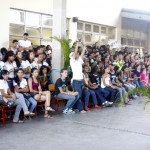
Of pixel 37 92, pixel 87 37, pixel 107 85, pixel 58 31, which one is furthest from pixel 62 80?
pixel 87 37

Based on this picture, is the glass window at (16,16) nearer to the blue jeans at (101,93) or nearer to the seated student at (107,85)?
the seated student at (107,85)

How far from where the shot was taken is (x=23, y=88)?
748cm

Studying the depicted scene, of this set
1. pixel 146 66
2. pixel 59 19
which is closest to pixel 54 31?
pixel 59 19

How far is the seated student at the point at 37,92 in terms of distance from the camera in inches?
300

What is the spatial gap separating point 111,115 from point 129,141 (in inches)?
105

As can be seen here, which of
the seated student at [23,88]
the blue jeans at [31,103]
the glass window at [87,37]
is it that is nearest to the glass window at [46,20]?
the glass window at [87,37]

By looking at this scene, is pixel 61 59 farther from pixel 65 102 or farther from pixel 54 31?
pixel 65 102

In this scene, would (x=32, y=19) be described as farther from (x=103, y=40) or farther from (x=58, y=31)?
(x=103, y=40)

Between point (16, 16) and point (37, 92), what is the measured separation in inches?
189

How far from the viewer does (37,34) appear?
41.5 feet

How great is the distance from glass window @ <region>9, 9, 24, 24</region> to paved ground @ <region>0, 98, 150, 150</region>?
493cm

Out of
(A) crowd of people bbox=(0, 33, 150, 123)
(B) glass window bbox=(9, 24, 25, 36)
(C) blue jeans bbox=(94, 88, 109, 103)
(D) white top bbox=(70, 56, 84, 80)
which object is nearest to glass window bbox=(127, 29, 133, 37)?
(A) crowd of people bbox=(0, 33, 150, 123)

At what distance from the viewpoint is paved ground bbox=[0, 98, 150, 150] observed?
531 cm

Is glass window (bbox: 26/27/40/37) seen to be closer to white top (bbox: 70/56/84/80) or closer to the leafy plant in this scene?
the leafy plant
